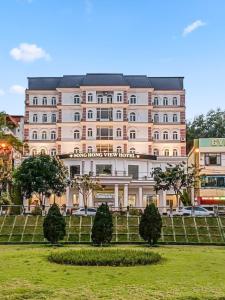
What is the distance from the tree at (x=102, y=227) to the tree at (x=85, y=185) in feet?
80.9

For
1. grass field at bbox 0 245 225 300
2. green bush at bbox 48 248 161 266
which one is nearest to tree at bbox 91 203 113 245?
green bush at bbox 48 248 161 266

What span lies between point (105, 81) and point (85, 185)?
2243 centimetres

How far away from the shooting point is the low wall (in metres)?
31.2

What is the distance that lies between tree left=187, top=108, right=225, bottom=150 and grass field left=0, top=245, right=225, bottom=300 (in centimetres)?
7189

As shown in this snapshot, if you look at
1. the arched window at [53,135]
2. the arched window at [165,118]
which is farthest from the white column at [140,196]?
the arched window at [53,135]

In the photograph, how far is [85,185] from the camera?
53.1 metres

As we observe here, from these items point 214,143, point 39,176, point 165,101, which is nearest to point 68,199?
point 39,176

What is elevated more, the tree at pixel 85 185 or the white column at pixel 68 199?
the tree at pixel 85 185

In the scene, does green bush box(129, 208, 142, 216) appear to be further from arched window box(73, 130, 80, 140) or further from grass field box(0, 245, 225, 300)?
arched window box(73, 130, 80, 140)

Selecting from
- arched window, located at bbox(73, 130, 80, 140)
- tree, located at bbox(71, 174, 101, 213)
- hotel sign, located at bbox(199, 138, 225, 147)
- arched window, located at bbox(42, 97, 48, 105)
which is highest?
arched window, located at bbox(42, 97, 48, 105)

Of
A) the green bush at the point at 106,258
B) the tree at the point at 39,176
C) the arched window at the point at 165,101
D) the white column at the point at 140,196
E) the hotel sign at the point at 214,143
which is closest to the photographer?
the green bush at the point at 106,258

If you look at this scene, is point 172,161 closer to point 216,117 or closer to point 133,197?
point 133,197

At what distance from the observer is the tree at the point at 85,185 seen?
5288cm

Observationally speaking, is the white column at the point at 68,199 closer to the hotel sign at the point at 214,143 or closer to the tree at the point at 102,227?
the hotel sign at the point at 214,143
